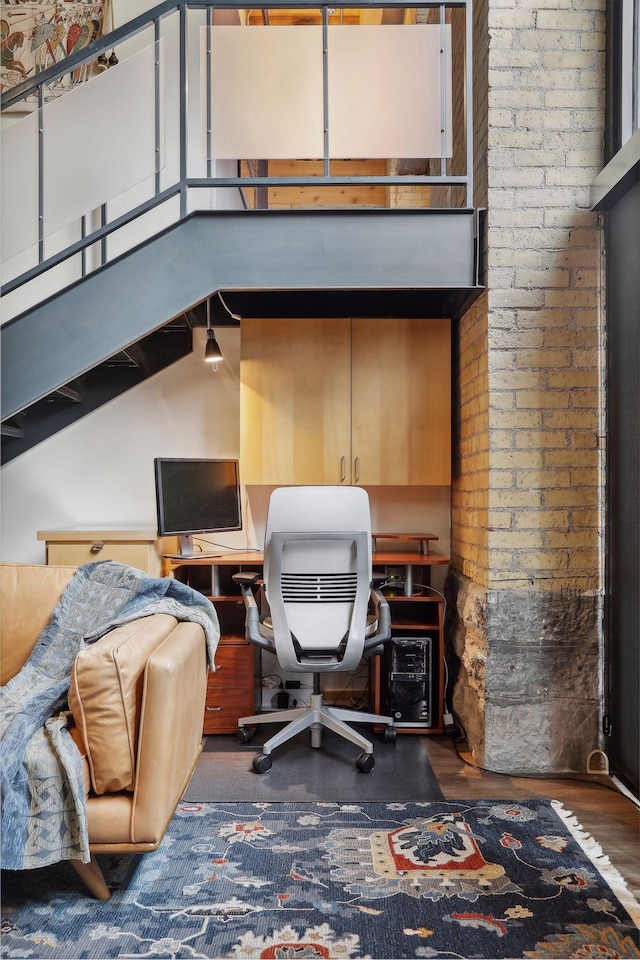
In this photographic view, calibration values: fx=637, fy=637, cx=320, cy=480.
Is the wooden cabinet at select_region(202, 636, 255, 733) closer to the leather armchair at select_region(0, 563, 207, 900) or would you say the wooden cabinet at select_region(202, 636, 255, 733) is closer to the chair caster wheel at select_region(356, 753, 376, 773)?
the chair caster wheel at select_region(356, 753, 376, 773)

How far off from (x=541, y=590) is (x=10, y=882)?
214 centimetres

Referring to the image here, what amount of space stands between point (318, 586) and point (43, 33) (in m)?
3.75

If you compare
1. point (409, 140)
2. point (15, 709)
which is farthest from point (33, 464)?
point (409, 140)

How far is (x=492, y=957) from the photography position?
1.58 metres

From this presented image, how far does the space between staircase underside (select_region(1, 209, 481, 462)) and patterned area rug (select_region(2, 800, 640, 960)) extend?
5.36 ft

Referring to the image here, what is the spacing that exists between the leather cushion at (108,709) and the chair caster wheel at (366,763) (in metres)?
1.21

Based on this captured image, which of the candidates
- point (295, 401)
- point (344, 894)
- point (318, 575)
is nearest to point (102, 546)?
point (318, 575)

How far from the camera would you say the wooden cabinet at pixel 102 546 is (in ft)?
9.89

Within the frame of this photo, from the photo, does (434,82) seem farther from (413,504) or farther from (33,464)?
(33,464)

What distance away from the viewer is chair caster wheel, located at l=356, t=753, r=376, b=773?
8.73ft

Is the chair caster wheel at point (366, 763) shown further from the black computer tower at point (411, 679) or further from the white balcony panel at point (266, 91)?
the white balcony panel at point (266, 91)

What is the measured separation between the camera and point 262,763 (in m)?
2.67

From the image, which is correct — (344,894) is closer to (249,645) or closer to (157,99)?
(249,645)

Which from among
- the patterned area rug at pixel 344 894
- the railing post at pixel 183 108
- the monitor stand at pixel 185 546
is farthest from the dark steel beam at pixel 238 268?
the patterned area rug at pixel 344 894
